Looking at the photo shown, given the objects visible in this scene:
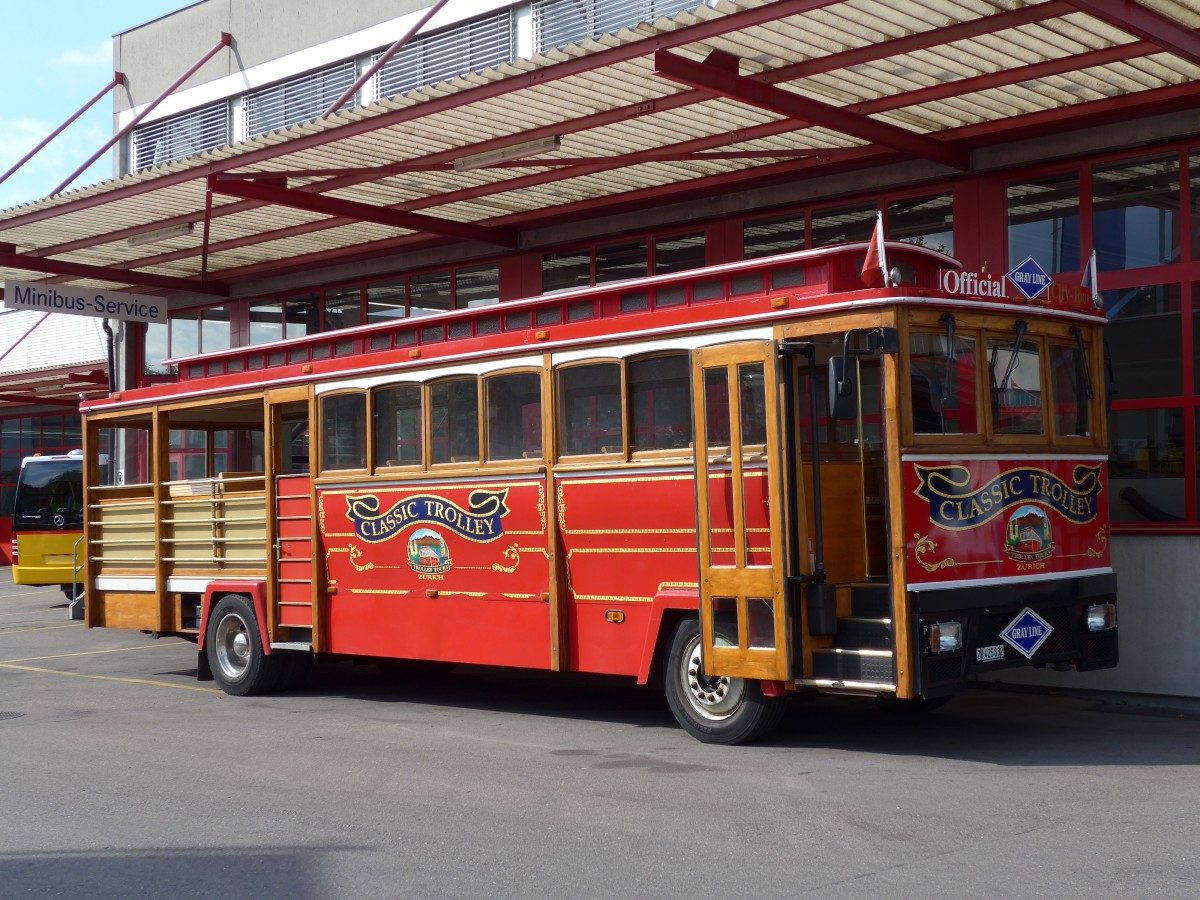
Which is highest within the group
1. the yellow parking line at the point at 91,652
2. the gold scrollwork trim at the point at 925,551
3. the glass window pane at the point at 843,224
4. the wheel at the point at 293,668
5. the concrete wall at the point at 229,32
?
the concrete wall at the point at 229,32

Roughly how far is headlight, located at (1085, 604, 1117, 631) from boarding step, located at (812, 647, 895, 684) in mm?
1644

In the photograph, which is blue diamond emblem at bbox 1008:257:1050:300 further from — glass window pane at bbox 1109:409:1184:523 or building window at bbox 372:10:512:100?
building window at bbox 372:10:512:100

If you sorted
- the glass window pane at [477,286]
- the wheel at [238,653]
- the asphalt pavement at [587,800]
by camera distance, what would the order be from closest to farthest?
the asphalt pavement at [587,800] < the wheel at [238,653] < the glass window pane at [477,286]

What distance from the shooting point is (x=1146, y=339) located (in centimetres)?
1154

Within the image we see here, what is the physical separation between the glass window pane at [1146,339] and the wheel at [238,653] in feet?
24.7

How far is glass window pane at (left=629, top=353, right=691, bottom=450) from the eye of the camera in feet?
31.2

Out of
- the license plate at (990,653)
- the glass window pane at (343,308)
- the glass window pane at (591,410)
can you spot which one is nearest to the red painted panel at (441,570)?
the glass window pane at (591,410)

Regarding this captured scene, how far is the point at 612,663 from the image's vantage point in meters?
9.92

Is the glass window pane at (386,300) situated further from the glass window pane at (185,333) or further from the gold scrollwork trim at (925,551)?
the gold scrollwork trim at (925,551)

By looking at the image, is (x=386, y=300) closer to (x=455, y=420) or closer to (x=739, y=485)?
(x=455, y=420)

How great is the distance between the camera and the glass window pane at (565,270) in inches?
642

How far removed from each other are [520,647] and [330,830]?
3.57 meters

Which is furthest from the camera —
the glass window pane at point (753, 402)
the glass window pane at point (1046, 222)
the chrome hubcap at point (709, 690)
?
the glass window pane at point (1046, 222)

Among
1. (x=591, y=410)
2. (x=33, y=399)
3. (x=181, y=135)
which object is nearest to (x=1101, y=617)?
(x=591, y=410)
